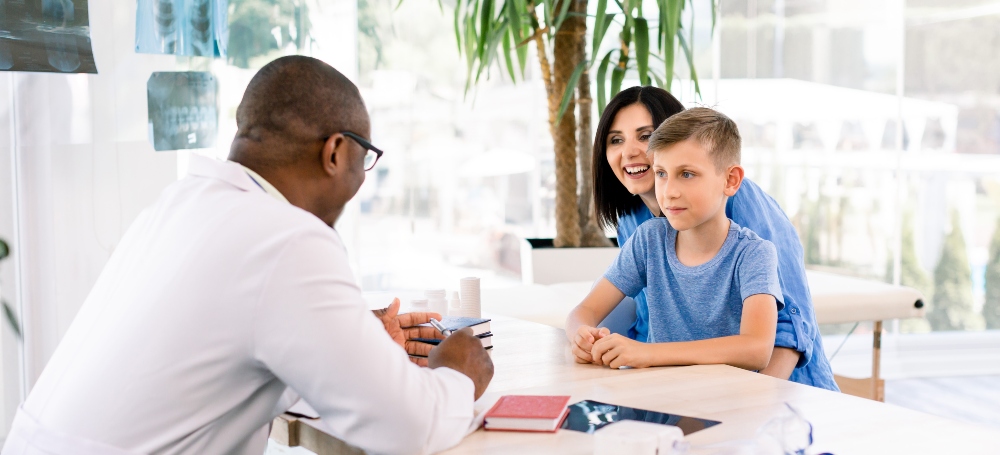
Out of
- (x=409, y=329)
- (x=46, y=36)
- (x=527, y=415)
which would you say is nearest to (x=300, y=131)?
(x=527, y=415)

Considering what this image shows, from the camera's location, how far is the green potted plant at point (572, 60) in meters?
3.47

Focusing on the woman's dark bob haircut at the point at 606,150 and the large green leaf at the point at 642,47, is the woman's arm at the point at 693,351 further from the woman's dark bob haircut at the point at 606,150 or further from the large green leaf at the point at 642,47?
the large green leaf at the point at 642,47

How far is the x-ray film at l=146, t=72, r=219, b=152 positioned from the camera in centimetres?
316

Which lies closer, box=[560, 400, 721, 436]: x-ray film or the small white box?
the small white box

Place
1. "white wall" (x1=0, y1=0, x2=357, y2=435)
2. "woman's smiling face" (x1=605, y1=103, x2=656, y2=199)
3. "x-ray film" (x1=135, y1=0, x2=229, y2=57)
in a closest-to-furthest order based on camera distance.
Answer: "woman's smiling face" (x1=605, y1=103, x2=656, y2=199) → "white wall" (x1=0, y1=0, x2=357, y2=435) → "x-ray film" (x1=135, y1=0, x2=229, y2=57)

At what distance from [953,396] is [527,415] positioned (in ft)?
12.7

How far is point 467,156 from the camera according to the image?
466cm

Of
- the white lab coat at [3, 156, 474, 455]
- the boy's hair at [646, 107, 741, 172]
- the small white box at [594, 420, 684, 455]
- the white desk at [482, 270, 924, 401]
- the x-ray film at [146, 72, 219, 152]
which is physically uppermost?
the x-ray film at [146, 72, 219, 152]

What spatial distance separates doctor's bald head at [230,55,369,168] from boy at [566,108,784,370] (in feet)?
2.16

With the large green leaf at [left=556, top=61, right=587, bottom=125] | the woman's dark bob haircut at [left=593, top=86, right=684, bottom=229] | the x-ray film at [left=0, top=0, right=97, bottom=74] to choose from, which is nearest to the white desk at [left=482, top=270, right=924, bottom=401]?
the woman's dark bob haircut at [left=593, top=86, right=684, bottom=229]

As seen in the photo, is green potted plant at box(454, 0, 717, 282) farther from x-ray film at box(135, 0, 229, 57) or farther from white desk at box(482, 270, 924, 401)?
x-ray film at box(135, 0, 229, 57)

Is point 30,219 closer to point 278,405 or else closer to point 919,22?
point 278,405

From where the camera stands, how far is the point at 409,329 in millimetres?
1657

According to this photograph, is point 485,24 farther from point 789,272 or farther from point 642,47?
point 789,272
